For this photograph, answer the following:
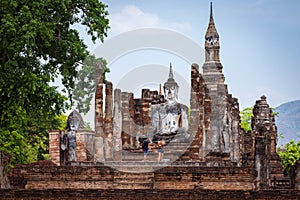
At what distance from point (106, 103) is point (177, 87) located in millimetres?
5350

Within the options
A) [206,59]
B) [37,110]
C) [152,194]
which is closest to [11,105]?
[37,110]

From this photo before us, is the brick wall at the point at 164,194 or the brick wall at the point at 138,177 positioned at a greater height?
the brick wall at the point at 138,177

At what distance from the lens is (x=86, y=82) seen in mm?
25406

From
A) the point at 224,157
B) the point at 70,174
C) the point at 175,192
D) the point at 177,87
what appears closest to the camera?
the point at 175,192

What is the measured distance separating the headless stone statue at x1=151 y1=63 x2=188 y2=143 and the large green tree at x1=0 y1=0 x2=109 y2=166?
469 cm

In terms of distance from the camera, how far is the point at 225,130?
19.6 metres

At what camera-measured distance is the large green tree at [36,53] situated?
17.2m

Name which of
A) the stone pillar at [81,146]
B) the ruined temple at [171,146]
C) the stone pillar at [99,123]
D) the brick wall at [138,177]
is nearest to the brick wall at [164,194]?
the ruined temple at [171,146]

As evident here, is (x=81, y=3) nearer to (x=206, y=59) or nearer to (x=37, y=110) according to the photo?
(x=37, y=110)

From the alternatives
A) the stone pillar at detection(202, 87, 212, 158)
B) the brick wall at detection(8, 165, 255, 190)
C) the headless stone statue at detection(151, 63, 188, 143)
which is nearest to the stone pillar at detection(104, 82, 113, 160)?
the stone pillar at detection(202, 87, 212, 158)

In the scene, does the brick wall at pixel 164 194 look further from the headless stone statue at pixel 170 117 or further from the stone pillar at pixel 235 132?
the headless stone statue at pixel 170 117

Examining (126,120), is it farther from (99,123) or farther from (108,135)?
(99,123)

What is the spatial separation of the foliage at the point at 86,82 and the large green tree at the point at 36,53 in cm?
108

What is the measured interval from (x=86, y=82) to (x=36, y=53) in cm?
672
